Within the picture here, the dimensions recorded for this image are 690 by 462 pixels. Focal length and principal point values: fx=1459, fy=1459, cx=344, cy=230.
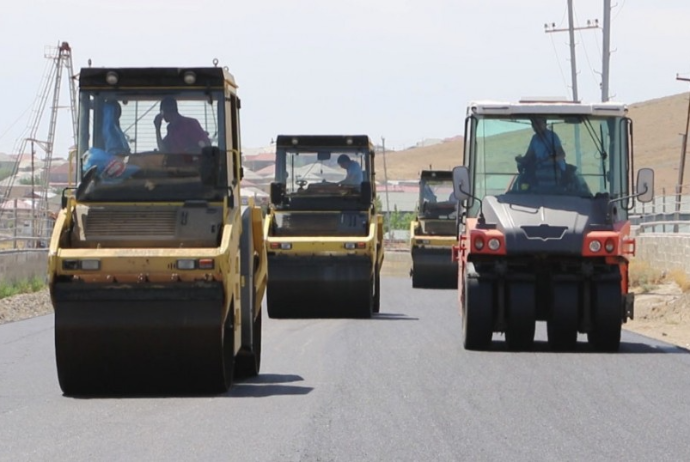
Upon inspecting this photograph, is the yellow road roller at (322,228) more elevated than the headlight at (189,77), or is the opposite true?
the headlight at (189,77)

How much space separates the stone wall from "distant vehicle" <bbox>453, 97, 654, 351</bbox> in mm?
12974

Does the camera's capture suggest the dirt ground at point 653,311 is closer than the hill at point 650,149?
Yes

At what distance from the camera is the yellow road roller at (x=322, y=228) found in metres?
22.7

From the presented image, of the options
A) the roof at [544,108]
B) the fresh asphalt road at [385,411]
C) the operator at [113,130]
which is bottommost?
the fresh asphalt road at [385,411]

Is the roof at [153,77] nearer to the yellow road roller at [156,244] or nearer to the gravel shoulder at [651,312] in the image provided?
the yellow road roller at [156,244]

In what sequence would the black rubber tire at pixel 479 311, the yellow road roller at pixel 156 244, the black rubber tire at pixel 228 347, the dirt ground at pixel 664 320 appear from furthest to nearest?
1. the dirt ground at pixel 664 320
2. the black rubber tire at pixel 479 311
3. the black rubber tire at pixel 228 347
4. the yellow road roller at pixel 156 244

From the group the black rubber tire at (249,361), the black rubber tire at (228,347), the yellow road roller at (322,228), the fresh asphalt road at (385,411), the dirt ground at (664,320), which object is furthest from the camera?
the yellow road roller at (322,228)

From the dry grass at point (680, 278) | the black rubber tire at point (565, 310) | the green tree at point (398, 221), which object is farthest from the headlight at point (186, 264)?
the green tree at point (398, 221)

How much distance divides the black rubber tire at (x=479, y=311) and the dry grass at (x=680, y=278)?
43.4 ft

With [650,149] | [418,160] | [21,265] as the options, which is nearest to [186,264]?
[21,265]

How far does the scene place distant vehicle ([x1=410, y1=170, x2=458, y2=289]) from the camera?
113 ft

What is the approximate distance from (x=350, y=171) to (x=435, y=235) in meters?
12.1

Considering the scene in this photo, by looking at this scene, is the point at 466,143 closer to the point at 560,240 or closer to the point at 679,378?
the point at 560,240

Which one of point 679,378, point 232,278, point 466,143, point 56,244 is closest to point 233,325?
point 232,278
